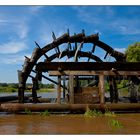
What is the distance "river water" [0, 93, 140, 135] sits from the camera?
12.9m

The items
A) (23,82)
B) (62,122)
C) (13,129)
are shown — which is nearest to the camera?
(13,129)

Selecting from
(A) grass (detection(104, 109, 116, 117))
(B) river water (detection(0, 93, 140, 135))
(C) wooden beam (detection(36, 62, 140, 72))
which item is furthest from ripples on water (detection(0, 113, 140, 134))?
(C) wooden beam (detection(36, 62, 140, 72))

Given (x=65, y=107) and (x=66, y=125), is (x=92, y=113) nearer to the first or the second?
(x=65, y=107)

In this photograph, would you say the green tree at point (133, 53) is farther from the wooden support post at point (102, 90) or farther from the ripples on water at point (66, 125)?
the ripples on water at point (66, 125)

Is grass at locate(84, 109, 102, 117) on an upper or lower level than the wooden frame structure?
lower

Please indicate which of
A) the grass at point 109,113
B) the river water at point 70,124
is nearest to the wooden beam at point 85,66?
the grass at point 109,113

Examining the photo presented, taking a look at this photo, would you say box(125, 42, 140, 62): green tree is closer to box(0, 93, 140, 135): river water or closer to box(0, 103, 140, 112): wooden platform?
box(0, 103, 140, 112): wooden platform

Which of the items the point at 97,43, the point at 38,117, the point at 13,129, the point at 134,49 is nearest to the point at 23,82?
the point at 38,117

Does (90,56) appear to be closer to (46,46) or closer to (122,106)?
(46,46)

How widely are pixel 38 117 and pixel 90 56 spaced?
805 centimetres

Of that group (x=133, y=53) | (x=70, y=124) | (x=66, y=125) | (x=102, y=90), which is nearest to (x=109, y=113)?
(x=102, y=90)

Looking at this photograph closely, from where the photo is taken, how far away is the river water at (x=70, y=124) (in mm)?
12883

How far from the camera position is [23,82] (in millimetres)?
20938

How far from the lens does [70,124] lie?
15000 mm
